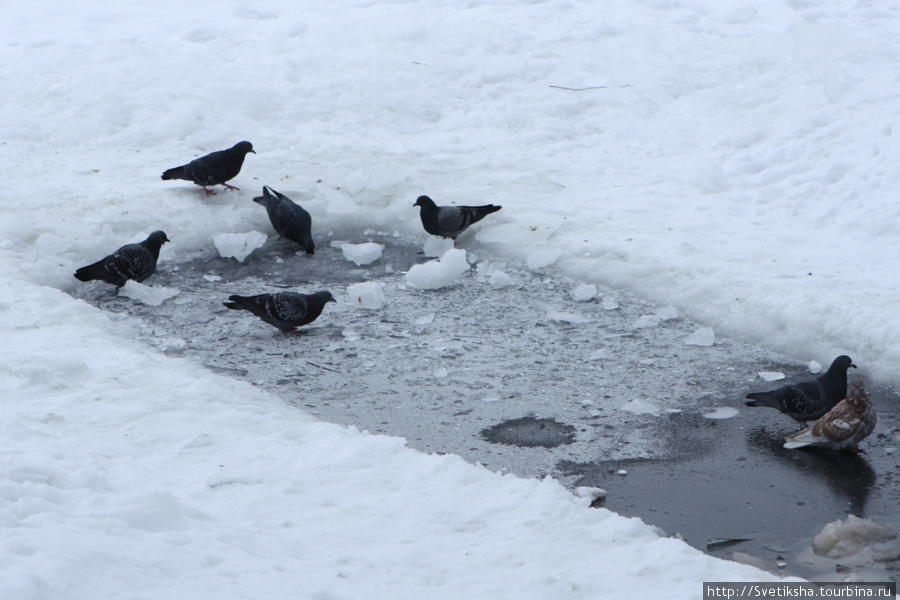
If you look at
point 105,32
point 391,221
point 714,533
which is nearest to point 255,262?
point 391,221

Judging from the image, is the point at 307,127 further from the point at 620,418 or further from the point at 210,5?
the point at 620,418

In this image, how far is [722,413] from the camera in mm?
5438

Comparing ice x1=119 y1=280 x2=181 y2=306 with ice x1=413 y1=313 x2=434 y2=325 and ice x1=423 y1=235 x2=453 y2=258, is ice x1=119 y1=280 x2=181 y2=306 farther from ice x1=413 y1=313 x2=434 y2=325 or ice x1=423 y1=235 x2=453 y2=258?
ice x1=423 y1=235 x2=453 y2=258

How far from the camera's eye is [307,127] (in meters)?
11.0

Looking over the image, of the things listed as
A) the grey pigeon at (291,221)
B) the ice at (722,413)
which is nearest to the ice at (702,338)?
the ice at (722,413)

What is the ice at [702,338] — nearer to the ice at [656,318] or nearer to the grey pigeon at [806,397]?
the ice at [656,318]

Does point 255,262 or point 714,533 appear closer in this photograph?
point 714,533

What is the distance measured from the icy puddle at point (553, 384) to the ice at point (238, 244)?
10cm

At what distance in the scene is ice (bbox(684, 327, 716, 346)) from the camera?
638 centimetres

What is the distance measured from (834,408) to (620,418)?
1220mm

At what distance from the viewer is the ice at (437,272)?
Answer: 24.5ft

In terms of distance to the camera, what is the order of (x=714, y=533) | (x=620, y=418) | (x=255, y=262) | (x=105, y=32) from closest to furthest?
(x=714, y=533) < (x=620, y=418) < (x=255, y=262) < (x=105, y=32)

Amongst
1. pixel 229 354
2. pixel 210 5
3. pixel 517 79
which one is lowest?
pixel 229 354

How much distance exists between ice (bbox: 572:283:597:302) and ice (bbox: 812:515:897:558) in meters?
3.29
